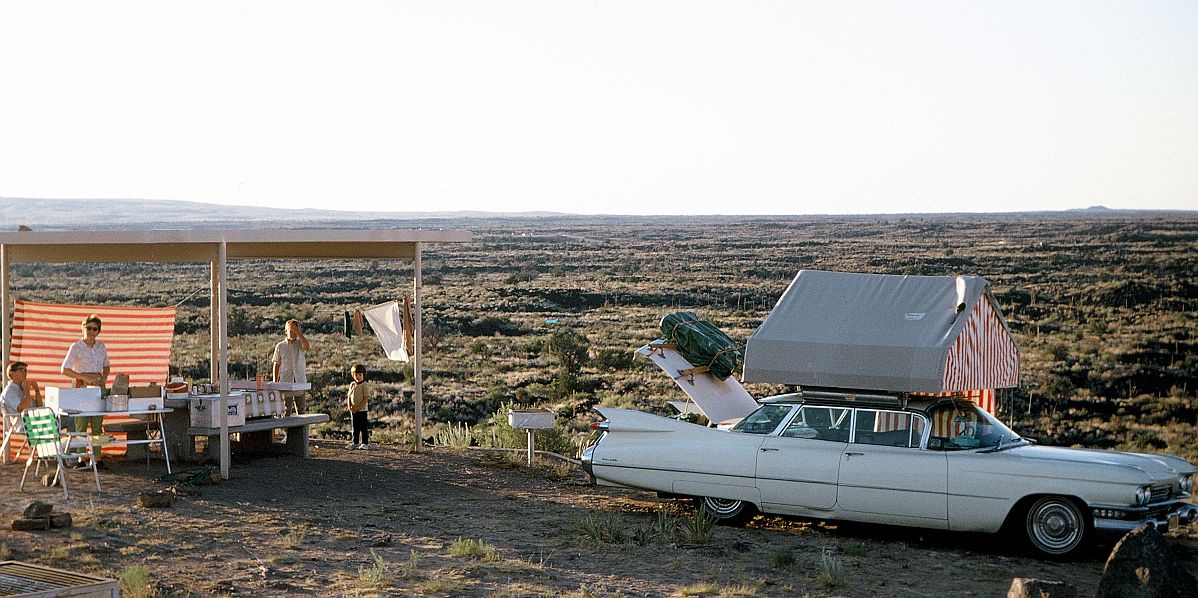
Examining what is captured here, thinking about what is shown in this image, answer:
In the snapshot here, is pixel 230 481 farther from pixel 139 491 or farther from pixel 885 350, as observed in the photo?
pixel 885 350

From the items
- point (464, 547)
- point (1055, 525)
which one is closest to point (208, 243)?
point (464, 547)

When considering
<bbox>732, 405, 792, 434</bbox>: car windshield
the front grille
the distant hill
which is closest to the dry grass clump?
<bbox>732, 405, 792, 434</bbox>: car windshield

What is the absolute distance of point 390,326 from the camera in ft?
51.3

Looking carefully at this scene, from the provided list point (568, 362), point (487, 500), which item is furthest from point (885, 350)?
point (568, 362)

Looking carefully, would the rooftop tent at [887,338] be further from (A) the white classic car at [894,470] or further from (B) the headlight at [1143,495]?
(B) the headlight at [1143,495]

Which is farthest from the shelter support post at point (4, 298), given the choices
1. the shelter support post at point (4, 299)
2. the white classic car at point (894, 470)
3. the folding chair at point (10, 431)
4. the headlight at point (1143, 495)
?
the headlight at point (1143, 495)

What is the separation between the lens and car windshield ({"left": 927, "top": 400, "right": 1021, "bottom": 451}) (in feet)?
34.5

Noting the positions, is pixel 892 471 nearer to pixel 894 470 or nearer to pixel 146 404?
pixel 894 470

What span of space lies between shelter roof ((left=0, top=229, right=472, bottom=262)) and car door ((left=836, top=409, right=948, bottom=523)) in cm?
616

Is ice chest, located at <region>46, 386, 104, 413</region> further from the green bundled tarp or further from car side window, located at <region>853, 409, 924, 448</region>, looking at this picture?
car side window, located at <region>853, 409, 924, 448</region>

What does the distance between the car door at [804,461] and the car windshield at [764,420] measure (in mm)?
119

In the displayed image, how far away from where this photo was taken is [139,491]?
484 inches

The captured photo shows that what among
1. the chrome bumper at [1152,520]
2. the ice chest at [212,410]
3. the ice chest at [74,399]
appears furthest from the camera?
the ice chest at [212,410]

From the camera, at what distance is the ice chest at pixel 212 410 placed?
1354 centimetres
